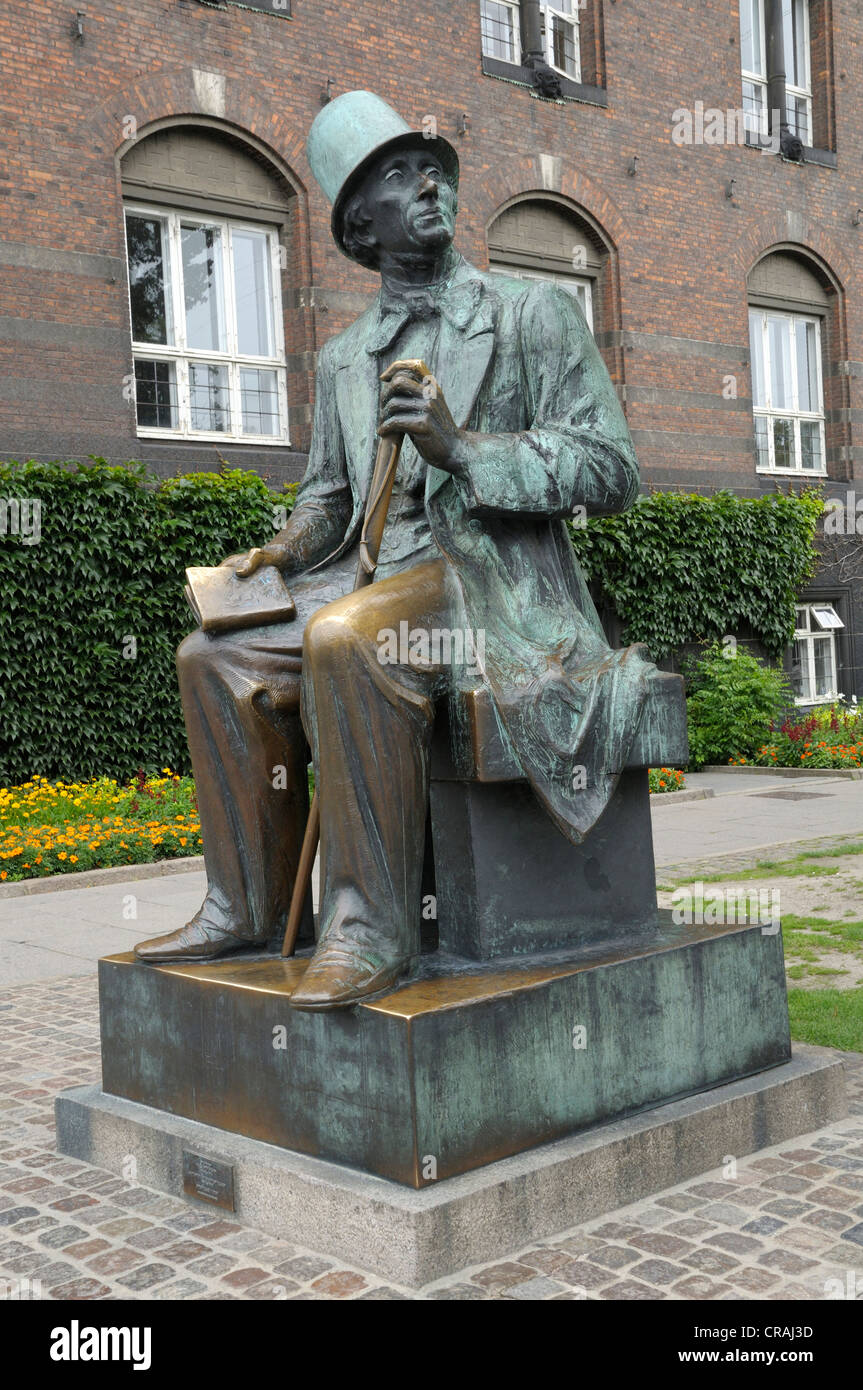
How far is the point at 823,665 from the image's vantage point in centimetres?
2016

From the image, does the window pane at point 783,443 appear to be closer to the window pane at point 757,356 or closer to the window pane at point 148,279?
the window pane at point 757,356

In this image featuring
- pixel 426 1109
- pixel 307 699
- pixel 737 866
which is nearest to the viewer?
pixel 426 1109

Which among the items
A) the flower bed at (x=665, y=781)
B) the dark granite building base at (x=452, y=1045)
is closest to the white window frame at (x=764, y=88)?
the flower bed at (x=665, y=781)

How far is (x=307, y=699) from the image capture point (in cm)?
348

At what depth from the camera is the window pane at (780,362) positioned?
1983 cm

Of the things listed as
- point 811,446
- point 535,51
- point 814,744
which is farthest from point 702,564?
point 535,51

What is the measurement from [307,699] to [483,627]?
0.50 m

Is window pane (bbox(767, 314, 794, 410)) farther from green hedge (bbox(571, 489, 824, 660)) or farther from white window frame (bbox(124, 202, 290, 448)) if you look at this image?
white window frame (bbox(124, 202, 290, 448))

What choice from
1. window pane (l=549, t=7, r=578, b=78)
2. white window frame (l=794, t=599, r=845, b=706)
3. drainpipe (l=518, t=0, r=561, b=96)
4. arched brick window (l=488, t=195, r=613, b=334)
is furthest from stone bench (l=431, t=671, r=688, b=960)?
white window frame (l=794, t=599, r=845, b=706)

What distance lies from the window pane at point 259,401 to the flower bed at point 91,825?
4.18 meters

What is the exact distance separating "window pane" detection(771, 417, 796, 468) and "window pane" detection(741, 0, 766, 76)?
15.9 feet

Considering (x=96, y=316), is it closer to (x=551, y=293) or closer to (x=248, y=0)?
(x=248, y=0)

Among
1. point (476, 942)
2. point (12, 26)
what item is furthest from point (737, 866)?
point (12, 26)

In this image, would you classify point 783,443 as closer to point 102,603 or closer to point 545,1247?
point 102,603
